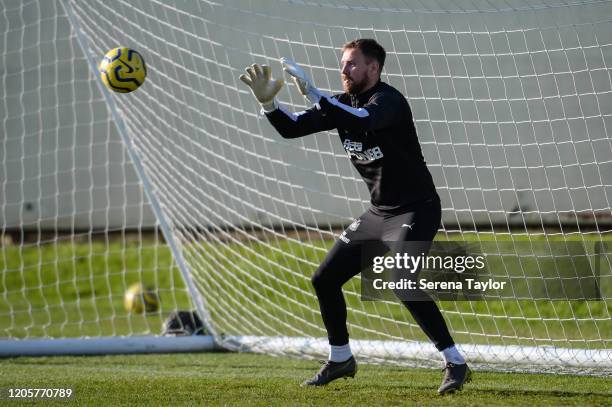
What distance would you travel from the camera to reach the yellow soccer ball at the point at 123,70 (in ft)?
19.2

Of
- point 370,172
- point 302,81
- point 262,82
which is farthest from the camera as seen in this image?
point 370,172

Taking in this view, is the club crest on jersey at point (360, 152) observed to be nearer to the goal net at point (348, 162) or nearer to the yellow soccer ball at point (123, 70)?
the goal net at point (348, 162)

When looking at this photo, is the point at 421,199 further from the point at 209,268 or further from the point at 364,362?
the point at 209,268

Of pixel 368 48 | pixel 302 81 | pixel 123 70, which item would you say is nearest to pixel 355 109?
pixel 302 81

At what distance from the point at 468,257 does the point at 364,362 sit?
1.03m

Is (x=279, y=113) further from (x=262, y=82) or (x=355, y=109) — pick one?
(x=355, y=109)

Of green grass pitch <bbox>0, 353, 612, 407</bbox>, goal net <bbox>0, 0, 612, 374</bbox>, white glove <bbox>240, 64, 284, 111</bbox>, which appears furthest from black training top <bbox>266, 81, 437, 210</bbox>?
goal net <bbox>0, 0, 612, 374</bbox>

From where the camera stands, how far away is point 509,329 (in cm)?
757

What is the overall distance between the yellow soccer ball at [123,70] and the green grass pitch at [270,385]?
1.85m

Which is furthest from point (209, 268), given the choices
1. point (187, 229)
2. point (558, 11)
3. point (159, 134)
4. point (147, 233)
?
point (147, 233)

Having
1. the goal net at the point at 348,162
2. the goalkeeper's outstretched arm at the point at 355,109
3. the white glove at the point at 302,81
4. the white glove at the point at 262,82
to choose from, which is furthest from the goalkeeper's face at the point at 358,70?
the goal net at the point at 348,162

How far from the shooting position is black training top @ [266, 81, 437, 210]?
188 inches

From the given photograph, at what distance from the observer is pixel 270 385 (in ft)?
16.8

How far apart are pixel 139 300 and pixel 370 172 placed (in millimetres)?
4907
